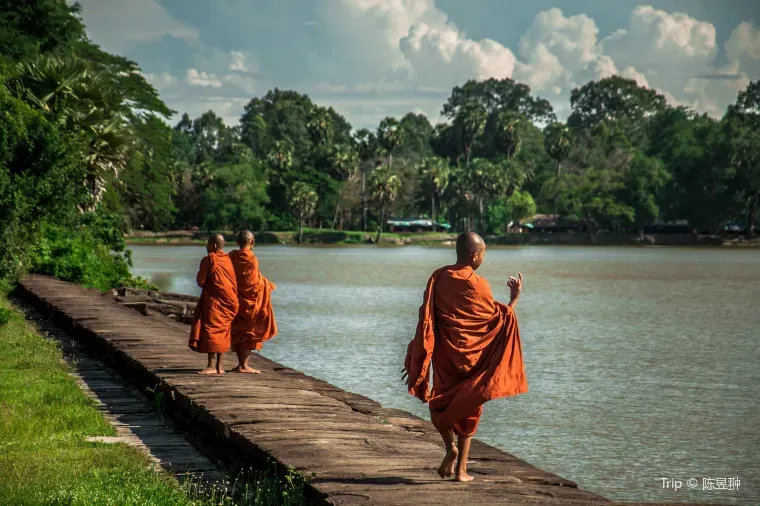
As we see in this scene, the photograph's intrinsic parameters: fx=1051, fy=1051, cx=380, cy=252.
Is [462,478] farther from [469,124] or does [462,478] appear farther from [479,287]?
[469,124]

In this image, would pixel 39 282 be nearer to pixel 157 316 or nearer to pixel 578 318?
pixel 157 316

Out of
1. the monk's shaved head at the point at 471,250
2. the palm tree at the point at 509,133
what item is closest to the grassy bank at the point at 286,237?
the palm tree at the point at 509,133

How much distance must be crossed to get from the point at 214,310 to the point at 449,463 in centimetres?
518

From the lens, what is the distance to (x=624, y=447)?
14586mm

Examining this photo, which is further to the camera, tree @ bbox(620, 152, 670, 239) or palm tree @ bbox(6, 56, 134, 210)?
tree @ bbox(620, 152, 670, 239)

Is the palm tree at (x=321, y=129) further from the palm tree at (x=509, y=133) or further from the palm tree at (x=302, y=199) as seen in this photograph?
the palm tree at (x=509, y=133)

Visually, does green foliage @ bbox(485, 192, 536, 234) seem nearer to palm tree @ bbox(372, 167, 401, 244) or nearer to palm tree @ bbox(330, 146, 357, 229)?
palm tree @ bbox(372, 167, 401, 244)

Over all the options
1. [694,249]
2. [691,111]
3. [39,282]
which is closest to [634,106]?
[691,111]

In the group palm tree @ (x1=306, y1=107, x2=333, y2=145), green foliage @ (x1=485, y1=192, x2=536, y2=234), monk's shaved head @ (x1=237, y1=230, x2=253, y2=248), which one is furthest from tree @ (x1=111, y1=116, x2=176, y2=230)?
palm tree @ (x1=306, y1=107, x2=333, y2=145)

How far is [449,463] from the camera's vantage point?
6.74m

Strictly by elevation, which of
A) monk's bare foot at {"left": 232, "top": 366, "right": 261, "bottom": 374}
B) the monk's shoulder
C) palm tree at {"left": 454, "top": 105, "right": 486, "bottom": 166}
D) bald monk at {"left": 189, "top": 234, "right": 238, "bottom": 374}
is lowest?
monk's bare foot at {"left": 232, "top": 366, "right": 261, "bottom": 374}

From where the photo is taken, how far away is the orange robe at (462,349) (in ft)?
22.0

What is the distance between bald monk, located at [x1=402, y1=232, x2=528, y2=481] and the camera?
6707 millimetres

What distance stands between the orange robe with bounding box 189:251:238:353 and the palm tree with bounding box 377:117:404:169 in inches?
3947
